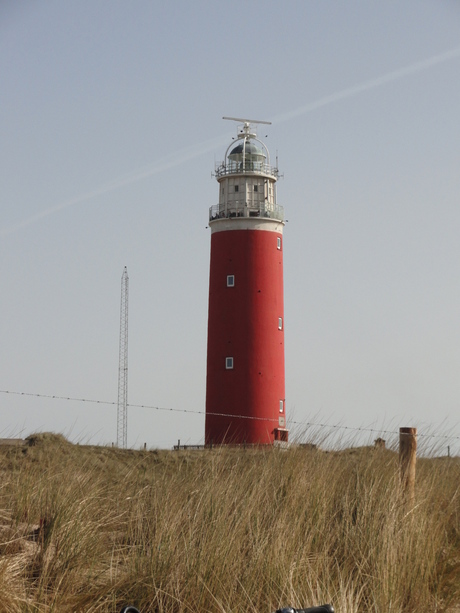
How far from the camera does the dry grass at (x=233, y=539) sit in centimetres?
639

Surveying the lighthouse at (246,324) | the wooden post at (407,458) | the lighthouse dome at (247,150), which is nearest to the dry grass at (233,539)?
the wooden post at (407,458)

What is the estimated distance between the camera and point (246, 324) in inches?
1156

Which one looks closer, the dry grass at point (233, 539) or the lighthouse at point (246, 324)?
the dry grass at point (233, 539)

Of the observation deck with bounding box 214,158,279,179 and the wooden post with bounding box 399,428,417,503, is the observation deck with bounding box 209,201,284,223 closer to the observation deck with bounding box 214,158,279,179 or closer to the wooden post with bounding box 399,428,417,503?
the observation deck with bounding box 214,158,279,179

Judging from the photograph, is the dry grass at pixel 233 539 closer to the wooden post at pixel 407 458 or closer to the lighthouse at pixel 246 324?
the wooden post at pixel 407 458

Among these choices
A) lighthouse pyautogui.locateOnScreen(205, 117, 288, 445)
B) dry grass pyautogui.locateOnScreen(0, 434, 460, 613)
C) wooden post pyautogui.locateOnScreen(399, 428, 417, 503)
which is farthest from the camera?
lighthouse pyautogui.locateOnScreen(205, 117, 288, 445)

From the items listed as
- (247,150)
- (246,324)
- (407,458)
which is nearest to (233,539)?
(407,458)

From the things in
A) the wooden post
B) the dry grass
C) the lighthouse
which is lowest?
the dry grass

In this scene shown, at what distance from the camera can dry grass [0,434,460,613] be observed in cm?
639

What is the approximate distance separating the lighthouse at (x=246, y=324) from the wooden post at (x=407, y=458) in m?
18.8

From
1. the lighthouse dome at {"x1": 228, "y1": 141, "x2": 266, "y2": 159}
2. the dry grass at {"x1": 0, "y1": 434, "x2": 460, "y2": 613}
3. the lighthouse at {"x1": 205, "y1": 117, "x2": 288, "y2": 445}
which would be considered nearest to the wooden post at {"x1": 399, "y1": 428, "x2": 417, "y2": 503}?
the dry grass at {"x1": 0, "y1": 434, "x2": 460, "y2": 613}

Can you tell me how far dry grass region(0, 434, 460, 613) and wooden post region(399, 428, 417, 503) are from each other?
14 centimetres

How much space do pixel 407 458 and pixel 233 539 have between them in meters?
3.00

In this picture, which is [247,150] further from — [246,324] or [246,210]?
[246,324]
